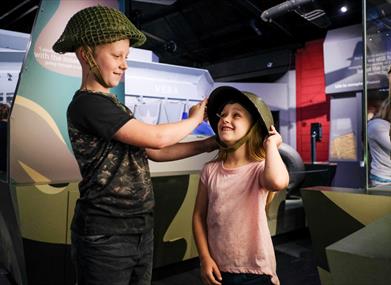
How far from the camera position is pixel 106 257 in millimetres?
989

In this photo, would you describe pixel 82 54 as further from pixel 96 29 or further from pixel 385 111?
pixel 385 111

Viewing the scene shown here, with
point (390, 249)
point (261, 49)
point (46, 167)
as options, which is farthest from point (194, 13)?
point (390, 249)

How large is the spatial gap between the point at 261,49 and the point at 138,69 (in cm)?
513

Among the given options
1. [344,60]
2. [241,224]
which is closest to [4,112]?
[241,224]

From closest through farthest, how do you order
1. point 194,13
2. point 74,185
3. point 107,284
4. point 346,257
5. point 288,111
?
point 346,257, point 107,284, point 74,185, point 194,13, point 288,111

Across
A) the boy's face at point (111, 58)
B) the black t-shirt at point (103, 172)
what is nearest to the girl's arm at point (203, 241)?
the black t-shirt at point (103, 172)

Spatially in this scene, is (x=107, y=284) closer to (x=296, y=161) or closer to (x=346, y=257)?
(x=346, y=257)

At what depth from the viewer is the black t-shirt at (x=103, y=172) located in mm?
985

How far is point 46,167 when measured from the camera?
6.53 feet

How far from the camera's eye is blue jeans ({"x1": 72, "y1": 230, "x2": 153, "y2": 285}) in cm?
99

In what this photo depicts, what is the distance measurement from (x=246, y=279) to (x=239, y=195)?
0.89 ft

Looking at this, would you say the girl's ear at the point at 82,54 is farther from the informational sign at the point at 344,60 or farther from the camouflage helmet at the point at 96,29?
the informational sign at the point at 344,60

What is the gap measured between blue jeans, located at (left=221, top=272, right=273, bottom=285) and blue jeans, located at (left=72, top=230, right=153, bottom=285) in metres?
0.30

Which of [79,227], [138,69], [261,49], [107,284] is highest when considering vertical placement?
[261,49]
